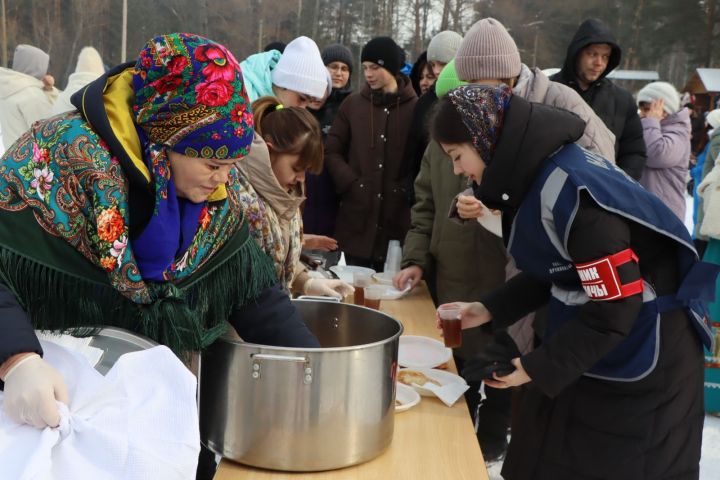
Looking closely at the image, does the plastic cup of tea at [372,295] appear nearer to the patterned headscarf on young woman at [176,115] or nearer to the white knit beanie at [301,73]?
the patterned headscarf on young woman at [176,115]

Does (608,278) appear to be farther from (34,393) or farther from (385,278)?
(385,278)

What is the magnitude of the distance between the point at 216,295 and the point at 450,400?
576mm

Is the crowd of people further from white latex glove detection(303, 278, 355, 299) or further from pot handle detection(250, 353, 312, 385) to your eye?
pot handle detection(250, 353, 312, 385)

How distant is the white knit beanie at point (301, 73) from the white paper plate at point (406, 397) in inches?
60.5

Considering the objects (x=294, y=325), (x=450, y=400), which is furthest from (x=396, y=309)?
(x=294, y=325)

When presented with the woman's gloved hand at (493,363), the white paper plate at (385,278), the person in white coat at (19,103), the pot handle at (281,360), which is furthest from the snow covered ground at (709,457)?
the person in white coat at (19,103)

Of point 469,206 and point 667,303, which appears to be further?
point 469,206

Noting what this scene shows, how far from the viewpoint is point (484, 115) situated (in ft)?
4.52

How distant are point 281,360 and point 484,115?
64cm

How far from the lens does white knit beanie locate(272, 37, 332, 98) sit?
273 cm

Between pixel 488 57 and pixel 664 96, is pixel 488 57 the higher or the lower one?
the higher one

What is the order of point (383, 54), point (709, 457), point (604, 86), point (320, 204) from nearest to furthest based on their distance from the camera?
point (709, 457) → point (604, 86) → point (383, 54) → point (320, 204)

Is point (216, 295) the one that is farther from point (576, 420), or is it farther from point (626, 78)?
point (626, 78)

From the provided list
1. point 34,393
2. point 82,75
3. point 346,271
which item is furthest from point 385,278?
point 82,75
